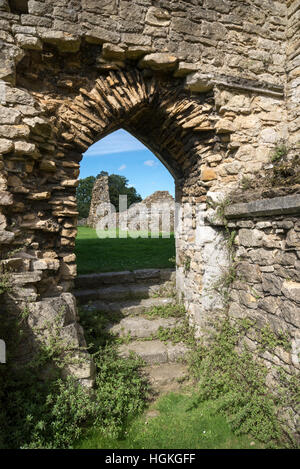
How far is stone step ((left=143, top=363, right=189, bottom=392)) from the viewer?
11.7 feet

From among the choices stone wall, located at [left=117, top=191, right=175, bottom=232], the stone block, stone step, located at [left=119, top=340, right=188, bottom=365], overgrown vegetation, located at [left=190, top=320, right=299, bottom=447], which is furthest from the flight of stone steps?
stone wall, located at [left=117, top=191, right=175, bottom=232]

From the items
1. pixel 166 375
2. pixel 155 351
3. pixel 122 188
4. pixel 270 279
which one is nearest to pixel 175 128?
pixel 270 279

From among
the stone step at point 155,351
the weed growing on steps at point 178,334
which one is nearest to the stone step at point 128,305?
the weed growing on steps at point 178,334

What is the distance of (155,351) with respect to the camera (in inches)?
155

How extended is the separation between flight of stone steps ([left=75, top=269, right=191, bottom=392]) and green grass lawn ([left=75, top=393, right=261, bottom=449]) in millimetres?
467

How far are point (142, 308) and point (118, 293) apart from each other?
0.62 m

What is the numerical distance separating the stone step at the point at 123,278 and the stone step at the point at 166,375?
2.22 metres

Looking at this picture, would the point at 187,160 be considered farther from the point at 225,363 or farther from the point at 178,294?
the point at 225,363

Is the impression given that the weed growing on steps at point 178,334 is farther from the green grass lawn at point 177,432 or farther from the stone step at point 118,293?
the stone step at point 118,293

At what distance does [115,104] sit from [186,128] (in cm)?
112

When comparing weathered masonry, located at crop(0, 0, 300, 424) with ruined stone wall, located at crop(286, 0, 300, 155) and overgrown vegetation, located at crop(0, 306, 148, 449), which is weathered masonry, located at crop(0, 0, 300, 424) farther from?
overgrown vegetation, located at crop(0, 306, 148, 449)

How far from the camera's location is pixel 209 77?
3844 millimetres

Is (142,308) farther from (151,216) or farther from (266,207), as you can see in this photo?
(151,216)

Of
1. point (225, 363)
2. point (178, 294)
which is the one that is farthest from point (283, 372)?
point (178, 294)
